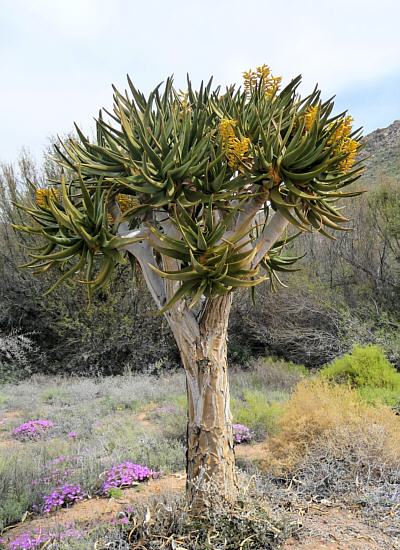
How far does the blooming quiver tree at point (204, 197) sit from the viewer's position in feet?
9.30

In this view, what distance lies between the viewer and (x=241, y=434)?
659 centimetres

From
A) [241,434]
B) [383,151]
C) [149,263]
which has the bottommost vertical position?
[241,434]

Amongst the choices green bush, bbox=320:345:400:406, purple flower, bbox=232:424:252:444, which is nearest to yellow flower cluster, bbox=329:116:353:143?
purple flower, bbox=232:424:252:444

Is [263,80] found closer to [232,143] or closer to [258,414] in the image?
[232,143]

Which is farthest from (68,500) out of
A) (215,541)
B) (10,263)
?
(10,263)

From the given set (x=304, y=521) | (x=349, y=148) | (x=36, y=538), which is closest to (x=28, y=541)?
(x=36, y=538)

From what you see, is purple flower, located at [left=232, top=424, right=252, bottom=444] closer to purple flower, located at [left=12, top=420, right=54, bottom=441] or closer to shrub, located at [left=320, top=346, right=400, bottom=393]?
shrub, located at [left=320, top=346, right=400, bottom=393]

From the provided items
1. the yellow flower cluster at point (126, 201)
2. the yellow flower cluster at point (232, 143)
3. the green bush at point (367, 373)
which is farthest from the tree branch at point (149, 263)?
the green bush at point (367, 373)

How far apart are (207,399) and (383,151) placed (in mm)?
26462

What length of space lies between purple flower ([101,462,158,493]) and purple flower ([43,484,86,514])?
10.8 inches

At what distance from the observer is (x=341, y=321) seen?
11172 mm

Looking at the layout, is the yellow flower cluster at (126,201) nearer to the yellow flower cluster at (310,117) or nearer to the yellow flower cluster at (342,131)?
the yellow flower cluster at (310,117)

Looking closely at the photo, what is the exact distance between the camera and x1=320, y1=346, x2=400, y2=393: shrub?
25.7 ft

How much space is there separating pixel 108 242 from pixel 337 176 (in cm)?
149
